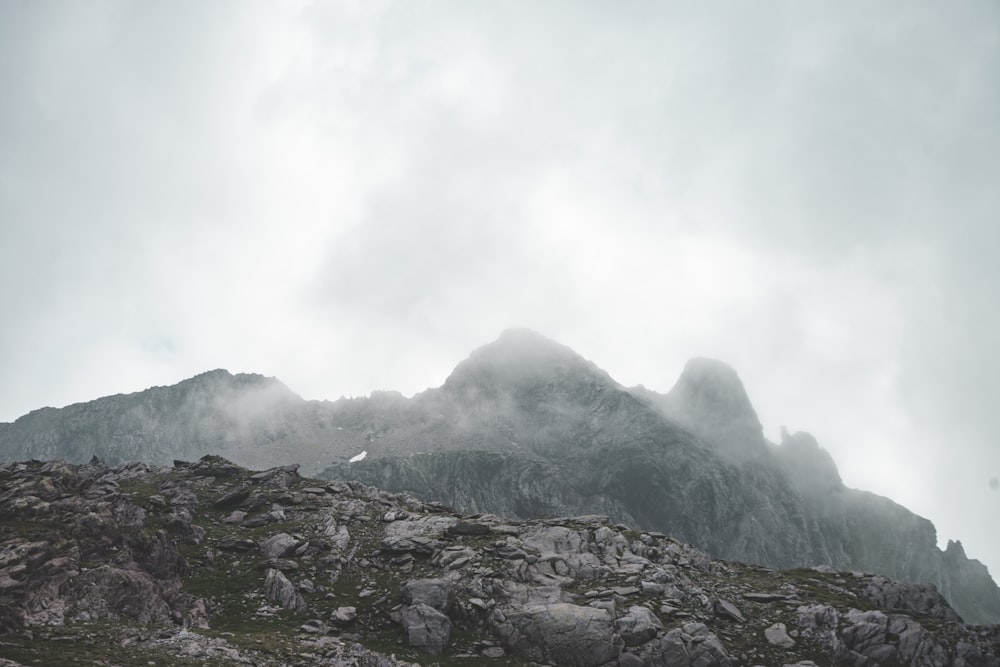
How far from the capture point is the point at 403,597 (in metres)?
44.0

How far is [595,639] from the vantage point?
127 feet

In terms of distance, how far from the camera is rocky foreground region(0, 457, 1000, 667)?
3394 centimetres

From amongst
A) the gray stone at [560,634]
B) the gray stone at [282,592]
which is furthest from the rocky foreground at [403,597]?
the gray stone at [282,592]

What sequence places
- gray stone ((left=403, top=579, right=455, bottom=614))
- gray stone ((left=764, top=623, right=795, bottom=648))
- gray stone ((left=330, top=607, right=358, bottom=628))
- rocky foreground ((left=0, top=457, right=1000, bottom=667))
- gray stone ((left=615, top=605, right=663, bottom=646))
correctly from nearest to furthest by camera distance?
rocky foreground ((left=0, top=457, right=1000, bottom=667)) < gray stone ((left=615, top=605, right=663, bottom=646)) < gray stone ((left=764, top=623, right=795, bottom=648)) < gray stone ((left=330, top=607, right=358, bottom=628)) < gray stone ((left=403, top=579, right=455, bottom=614))

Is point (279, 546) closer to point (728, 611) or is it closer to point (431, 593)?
point (431, 593)

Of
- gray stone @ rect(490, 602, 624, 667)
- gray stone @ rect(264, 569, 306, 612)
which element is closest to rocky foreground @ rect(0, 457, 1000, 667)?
gray stone @ rect(490, 602, 624, 667)

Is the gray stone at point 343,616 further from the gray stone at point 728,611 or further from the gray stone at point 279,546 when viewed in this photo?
the gray stone at point 728,611

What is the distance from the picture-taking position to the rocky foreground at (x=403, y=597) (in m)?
33.9

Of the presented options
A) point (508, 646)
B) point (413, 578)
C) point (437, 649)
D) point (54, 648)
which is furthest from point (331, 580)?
point (54, 648)

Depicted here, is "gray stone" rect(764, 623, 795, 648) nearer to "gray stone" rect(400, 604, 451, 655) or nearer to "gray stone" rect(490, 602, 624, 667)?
"gray stone" rect(490, 602, 624, 667)

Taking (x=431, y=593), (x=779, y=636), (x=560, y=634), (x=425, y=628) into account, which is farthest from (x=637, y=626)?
(x=431, y=593)

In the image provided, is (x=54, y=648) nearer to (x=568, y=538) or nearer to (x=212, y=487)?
(x=568, y=538)

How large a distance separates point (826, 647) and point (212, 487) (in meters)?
70.2

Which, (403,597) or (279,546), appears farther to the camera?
(279,546)
